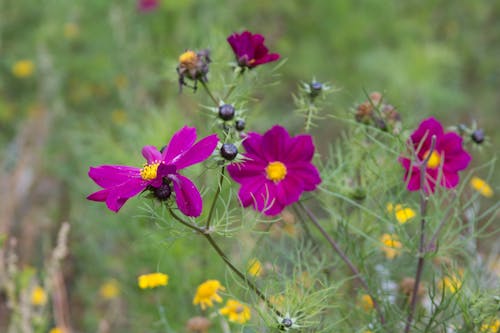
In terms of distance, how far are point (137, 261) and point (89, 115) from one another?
1324mm

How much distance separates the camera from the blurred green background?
1.99 meters

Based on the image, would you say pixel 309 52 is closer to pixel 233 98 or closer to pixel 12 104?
pixel 12 104

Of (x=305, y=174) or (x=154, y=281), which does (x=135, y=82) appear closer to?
(x=154, y=281)

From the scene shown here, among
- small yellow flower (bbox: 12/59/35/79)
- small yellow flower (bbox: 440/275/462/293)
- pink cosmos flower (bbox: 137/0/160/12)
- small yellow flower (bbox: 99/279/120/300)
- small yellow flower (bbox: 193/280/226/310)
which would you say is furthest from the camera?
small yellow flower (bbox: 12/59/35/79)

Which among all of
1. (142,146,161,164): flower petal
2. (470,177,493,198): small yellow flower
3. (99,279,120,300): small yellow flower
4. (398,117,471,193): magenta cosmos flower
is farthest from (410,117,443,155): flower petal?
(99,279,120,300): small yellow flower

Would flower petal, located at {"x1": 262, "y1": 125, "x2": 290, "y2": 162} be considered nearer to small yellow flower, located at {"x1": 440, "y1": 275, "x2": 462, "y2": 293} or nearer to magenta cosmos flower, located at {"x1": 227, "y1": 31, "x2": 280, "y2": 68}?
magenta cosmos flower, located at {"x1": 227, "y1": 31, "x2": 280, "y2": 68}

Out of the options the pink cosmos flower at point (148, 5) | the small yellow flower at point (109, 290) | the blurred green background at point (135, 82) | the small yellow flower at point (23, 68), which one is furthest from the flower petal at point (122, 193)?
the small yellow flower at point (23, 68)

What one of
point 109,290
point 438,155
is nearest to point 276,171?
point 438,155

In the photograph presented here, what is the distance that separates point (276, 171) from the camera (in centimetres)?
86

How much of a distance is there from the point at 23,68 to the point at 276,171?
2196mm

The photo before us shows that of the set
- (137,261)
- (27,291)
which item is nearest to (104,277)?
(137,261)

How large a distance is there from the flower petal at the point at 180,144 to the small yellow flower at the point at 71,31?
2242 millimetres

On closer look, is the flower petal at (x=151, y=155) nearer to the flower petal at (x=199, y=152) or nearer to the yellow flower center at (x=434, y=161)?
the flower petal at (x=199, y=152)

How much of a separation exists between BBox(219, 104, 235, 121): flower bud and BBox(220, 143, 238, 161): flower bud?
12 cm
